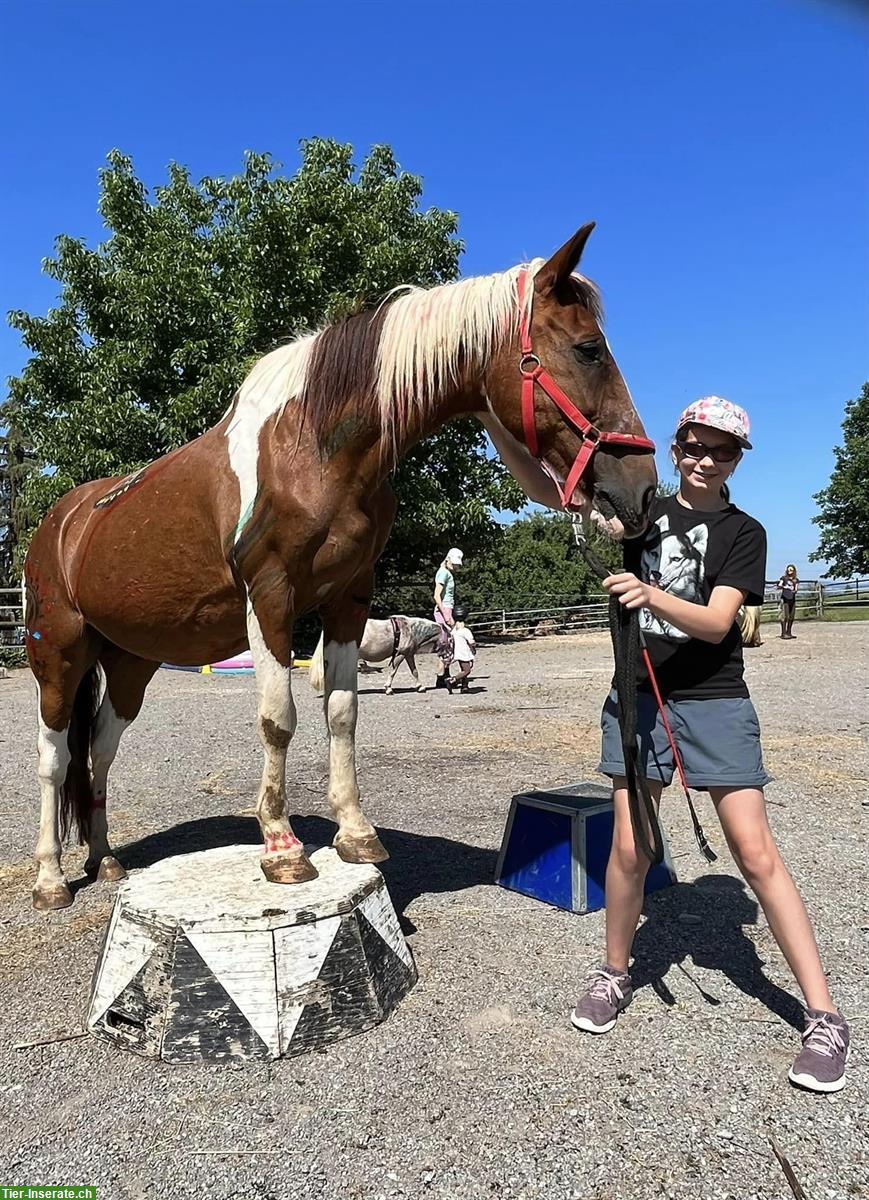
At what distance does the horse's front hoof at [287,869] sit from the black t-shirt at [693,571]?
1.37 metres

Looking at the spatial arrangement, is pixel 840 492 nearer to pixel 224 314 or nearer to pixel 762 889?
pixel 224 314

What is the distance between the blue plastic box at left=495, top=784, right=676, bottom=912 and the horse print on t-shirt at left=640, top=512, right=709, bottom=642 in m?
1.37

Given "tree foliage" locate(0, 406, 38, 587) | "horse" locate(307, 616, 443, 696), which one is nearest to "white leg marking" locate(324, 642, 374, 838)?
"horse" locate(307, 616, 443, 696)

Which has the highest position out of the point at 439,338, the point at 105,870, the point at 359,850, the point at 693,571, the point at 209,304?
the point at 209,304

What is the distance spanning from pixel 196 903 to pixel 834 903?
271 centimetres

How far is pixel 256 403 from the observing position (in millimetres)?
3084

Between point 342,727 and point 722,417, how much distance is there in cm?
187

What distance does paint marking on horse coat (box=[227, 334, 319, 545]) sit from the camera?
292 centimetres

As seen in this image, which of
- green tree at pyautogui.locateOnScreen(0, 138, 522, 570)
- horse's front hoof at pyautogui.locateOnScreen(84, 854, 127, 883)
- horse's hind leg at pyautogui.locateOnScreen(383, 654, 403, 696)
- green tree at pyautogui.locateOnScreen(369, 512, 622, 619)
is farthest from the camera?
green tree at pyautogui.locateOnScreen(369, 512, 622, 619)

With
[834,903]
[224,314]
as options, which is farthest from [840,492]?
[834,903]

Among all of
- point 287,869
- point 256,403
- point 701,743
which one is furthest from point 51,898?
point 701,743

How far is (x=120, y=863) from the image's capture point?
4199 millimetres

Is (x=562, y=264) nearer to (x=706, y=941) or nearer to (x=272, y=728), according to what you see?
(x=272, y=728)

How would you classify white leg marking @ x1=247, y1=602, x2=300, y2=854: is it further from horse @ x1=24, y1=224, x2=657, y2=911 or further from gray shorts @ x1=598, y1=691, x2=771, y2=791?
gray shorts @ x1=598, y1=691, x2=771, y2=791
